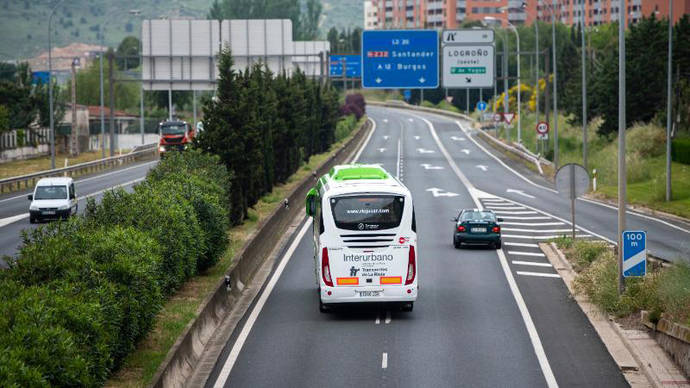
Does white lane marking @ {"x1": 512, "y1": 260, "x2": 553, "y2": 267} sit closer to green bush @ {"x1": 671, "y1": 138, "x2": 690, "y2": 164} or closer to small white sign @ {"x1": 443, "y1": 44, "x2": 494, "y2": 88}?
small white sign @ {"x1": 443, "y1": 44, "x2": 494, "y2": 88}

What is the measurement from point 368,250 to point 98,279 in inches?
326

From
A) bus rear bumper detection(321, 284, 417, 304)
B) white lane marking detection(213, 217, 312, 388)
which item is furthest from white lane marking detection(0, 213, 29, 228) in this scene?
bus rear bumper detection(321, 284, 417, 304)

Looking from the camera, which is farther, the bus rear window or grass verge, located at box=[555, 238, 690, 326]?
the bus rear window

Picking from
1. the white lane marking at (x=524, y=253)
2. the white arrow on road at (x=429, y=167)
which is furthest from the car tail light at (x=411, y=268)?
the white arrow on road at (x=429, y=167)

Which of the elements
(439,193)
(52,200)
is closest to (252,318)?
(52,200)

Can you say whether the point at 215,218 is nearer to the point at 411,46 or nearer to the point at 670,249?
the point at 670,249

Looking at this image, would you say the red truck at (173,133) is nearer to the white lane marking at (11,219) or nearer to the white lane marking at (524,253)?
the white lane marking at (11,219)

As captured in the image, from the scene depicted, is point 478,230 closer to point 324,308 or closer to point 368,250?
point 324,308

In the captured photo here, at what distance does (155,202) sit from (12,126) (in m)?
69.8

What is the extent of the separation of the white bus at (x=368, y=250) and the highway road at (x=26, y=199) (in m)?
9.84

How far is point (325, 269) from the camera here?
77.9 ft

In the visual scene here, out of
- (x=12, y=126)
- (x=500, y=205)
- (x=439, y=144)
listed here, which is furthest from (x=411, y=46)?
(x=12, y=126)

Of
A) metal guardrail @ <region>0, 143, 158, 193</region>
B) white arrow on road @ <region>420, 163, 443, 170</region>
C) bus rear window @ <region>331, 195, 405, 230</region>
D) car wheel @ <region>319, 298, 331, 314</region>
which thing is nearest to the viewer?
bus rear window @ <region>331, 195, 405, 230</region>

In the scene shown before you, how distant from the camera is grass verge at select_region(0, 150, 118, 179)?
7331 cm
